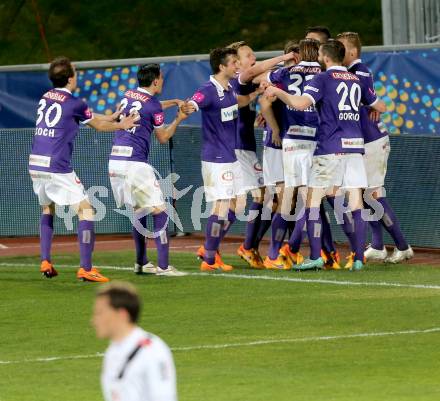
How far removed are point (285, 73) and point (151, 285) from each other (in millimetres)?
2892

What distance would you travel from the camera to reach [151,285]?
14617 mm

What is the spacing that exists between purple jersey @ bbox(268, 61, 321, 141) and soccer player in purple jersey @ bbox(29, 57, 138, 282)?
186cm

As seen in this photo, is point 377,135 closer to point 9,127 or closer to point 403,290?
point 403,290

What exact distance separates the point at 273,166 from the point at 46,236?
276cm

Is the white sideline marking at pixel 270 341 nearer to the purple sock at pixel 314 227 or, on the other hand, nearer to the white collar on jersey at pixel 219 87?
the purple sock at pixel 314 227

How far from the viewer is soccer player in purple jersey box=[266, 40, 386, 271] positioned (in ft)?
49.0

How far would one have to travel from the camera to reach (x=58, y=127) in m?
14.8

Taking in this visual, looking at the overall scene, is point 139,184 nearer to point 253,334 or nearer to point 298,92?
point 298,92

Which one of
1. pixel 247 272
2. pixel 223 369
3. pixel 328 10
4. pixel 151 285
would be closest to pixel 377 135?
pixel 247 272

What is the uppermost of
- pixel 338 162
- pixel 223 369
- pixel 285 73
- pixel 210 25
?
pixel 210 25

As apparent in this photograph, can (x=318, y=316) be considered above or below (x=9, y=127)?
below

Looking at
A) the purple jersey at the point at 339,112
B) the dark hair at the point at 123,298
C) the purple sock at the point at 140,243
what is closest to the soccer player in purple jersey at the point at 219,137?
the purple sock at the point at 140,243

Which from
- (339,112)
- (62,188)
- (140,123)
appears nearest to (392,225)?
(339,112)

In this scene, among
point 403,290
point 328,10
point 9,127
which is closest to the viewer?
point 403,290
